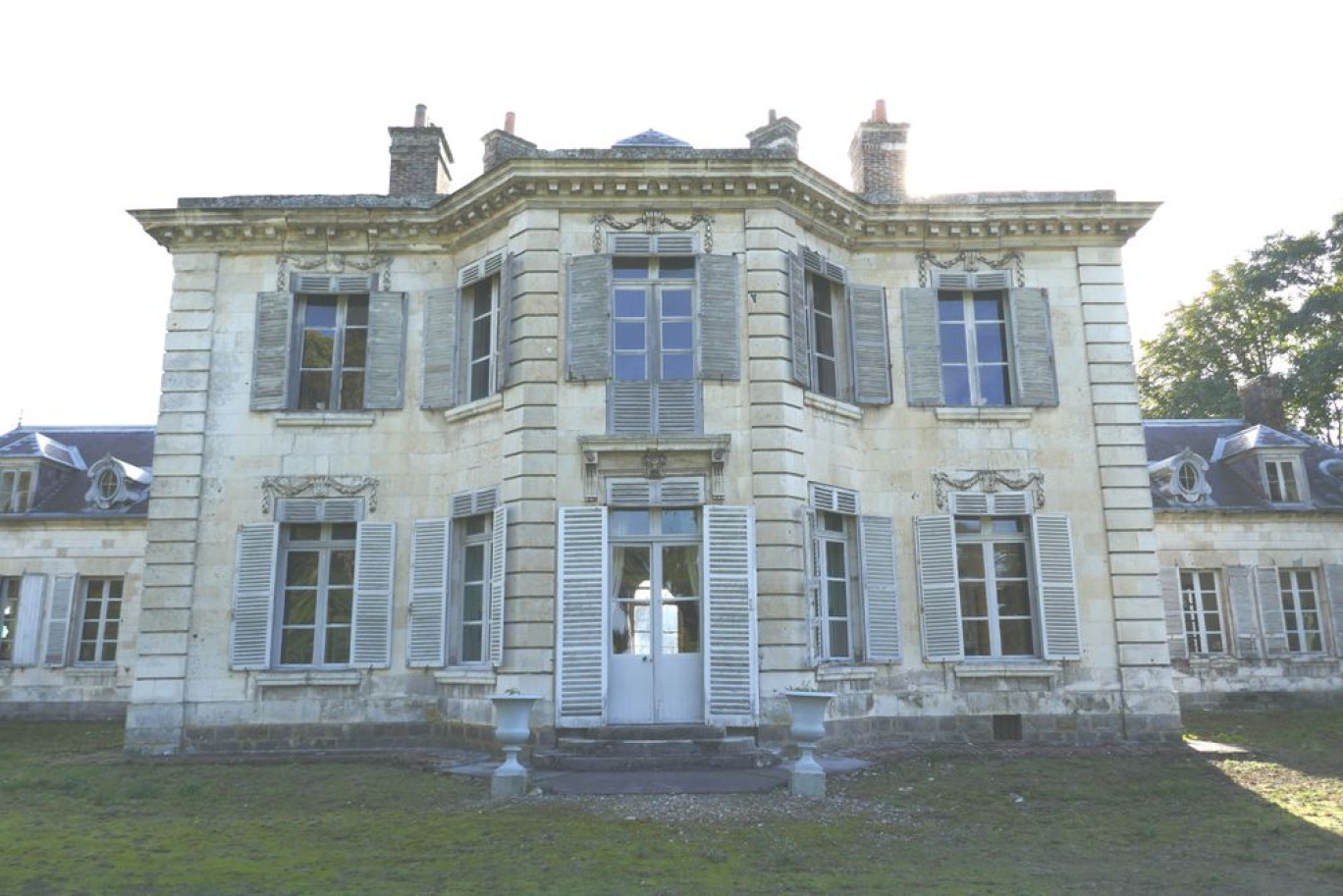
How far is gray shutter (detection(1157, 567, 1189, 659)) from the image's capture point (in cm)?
1731

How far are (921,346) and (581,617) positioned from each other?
5330 mm

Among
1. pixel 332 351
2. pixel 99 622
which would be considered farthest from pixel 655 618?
pixel 99 622

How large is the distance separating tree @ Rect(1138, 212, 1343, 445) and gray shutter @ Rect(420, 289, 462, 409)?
22360mm

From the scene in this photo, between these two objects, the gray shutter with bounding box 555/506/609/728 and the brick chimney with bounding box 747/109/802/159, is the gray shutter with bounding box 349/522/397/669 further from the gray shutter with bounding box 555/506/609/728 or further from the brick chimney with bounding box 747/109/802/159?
the brick chimney with bounding box 747/109/802/159

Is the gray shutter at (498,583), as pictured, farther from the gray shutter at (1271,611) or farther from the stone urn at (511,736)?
the gray shutter at (1271,611)

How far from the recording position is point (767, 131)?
12602mm

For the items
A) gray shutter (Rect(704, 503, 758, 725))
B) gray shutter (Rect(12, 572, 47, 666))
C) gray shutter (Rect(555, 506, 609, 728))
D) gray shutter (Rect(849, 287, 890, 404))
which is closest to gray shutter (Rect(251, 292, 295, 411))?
gray shutter (Rect(555, 506, 609, 728))

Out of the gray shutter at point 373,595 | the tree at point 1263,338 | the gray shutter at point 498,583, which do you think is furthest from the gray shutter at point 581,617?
the tree at point 1263,338

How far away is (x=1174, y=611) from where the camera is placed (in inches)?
687

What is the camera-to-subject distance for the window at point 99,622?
17.6 meters

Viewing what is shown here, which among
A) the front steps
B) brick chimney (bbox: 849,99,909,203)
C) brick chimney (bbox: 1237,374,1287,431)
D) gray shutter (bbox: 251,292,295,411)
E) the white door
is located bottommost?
the front steps

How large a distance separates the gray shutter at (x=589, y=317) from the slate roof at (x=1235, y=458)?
39.4 feet

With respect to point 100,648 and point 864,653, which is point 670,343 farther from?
point 100,648

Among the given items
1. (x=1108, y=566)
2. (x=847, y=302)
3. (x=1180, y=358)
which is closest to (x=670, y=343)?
(x=847, y=302)
